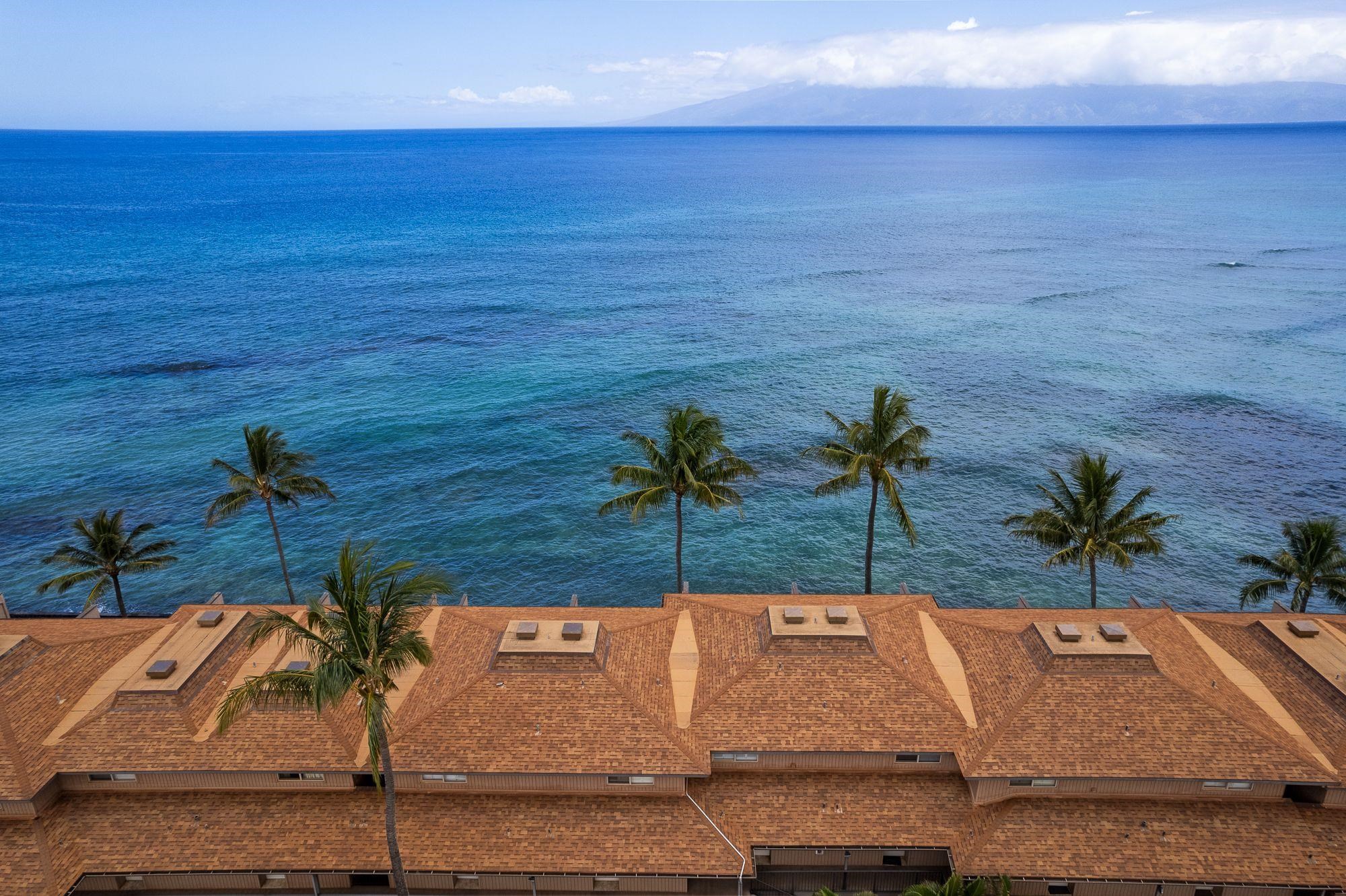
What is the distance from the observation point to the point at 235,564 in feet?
223

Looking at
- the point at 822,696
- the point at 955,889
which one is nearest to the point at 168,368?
the point at 822,696

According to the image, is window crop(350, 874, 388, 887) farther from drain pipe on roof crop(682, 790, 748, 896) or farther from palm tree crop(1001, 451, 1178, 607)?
palm tree crop(1001, 451, 1178, 607)

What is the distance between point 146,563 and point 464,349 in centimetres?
6780

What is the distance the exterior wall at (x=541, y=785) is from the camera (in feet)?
114

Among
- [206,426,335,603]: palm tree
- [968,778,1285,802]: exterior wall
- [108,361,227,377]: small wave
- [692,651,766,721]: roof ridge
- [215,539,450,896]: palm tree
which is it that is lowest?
[108,361,227,377]: small wave

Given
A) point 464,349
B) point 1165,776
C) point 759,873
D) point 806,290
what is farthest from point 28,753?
point 806,290

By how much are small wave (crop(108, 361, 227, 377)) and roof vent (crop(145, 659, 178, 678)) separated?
81.1m

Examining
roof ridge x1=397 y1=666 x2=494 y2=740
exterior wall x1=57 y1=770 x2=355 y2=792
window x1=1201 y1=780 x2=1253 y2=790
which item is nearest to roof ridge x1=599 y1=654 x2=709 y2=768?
roof ridge x1=397 y1=666 x2=494 y2=740

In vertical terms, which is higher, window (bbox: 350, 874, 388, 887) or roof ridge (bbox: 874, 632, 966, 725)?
roof ridge (bbox: 874, 632, 966, 725)

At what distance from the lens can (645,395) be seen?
99.1 m

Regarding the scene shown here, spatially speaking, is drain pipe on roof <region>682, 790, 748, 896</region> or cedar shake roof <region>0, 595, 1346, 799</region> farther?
cedar shake roof <region>0, 595, 1346, 799</region>

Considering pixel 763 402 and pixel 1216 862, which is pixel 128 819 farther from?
pixel 763 402

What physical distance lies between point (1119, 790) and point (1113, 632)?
708 centimetres

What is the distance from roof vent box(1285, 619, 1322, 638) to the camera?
133 feet
